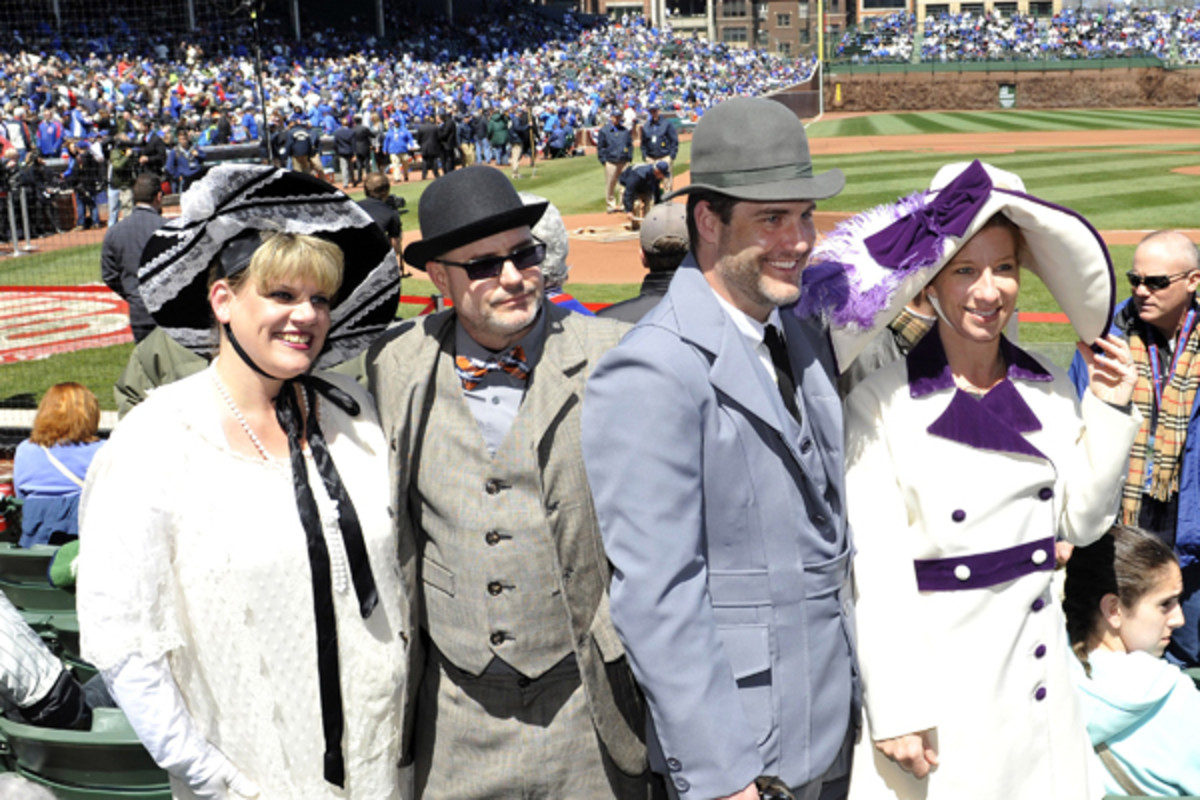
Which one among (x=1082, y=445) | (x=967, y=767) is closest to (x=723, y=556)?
(x=967, y=767)

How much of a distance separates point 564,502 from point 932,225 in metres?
1.08

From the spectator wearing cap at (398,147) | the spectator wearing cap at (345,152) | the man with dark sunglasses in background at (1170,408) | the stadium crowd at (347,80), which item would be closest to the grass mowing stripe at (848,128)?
the stadium crowd at (347,80)

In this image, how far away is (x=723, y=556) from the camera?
242 centimetres

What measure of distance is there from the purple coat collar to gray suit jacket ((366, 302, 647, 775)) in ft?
2.73

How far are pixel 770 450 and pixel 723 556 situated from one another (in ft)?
0.83

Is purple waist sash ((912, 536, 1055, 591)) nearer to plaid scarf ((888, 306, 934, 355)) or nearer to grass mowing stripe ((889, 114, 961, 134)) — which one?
A: plaid scarf ((888, 306, 934, 355))

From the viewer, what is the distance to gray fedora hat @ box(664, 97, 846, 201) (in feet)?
8.01

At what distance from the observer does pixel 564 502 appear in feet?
8.98

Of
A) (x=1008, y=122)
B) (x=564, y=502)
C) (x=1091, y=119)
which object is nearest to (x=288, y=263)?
(x=564, y=502)

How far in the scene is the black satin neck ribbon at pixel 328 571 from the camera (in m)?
2.54

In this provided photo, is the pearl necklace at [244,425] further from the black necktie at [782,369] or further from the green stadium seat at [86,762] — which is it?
the black necktie at [782,369]

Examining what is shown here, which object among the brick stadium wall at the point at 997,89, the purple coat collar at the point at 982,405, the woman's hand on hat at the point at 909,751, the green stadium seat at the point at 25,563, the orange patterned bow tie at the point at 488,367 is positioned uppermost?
the brick stadium wall at the point at 997,89

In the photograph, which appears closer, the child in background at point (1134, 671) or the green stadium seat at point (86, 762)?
the green stadium seat at point (86, 762)

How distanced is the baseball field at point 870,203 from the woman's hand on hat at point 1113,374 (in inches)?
250
